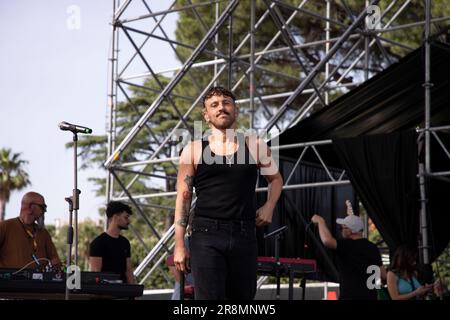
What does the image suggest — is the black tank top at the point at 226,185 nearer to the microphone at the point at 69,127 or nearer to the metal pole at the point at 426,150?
the microphone at the point at 69,127

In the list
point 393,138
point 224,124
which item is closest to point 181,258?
point 224,124

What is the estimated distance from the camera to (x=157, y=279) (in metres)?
30.0

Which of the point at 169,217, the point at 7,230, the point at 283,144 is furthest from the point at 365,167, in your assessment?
the point at 169,217

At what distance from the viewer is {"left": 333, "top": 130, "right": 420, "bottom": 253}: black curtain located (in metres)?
11.0

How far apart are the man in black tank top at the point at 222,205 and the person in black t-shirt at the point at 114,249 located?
3976mm

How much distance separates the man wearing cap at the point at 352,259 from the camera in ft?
25.5

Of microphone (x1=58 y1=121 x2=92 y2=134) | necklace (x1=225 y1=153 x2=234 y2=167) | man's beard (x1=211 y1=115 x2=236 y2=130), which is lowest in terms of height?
necklace (x1=225 y1=153 x2=234 y2=167)

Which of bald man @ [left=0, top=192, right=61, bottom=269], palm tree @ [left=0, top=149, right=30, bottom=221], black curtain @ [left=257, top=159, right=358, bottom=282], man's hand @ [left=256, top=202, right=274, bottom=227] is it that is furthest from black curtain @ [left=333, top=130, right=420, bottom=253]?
palm tree @ [left=0, top=149, right=30, bottom=221]

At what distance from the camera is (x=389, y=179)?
11211mm

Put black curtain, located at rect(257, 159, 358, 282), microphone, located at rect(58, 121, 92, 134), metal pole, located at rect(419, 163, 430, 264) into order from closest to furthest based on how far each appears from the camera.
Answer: microphone, located at rect(58, 121, 92, 134) → metal pole, located at rect(419, 163, 430, 264) → black curtain, located at rect(257, 159, 358, 282)

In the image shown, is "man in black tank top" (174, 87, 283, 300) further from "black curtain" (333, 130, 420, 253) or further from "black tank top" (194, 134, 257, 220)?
"black curtain" (333, 130, 420, 253)

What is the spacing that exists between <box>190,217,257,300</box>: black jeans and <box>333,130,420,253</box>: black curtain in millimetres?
6224
